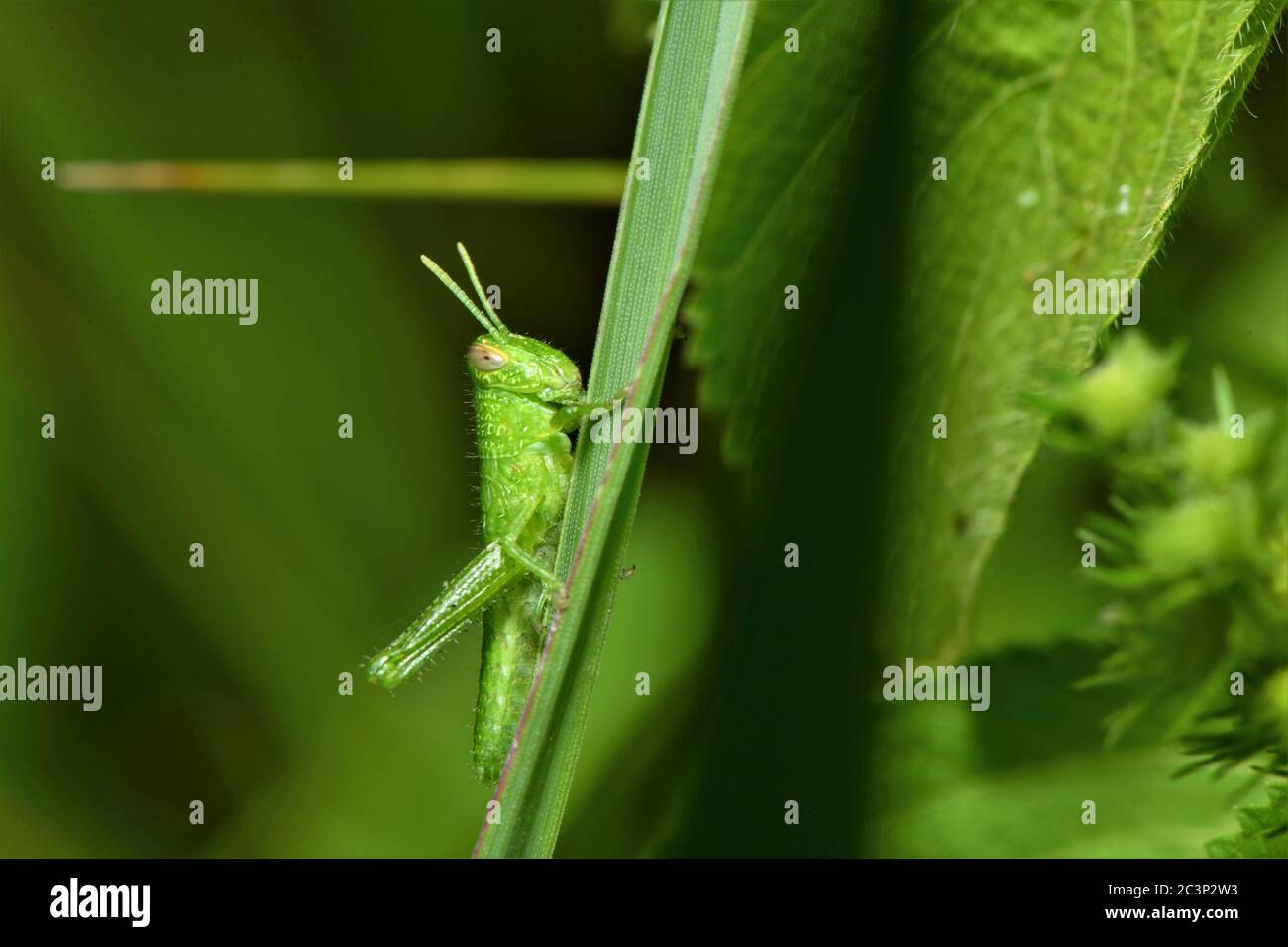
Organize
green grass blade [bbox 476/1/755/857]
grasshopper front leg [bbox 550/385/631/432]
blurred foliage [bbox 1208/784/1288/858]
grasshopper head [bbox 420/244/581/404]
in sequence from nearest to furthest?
blurred foliage [bbox 1208/784/1288/858], green grass blade [bbox 476/1/755/857], grasshopper front leg [bbox 550/385/631/432], grasshopper head [bbox 420/244/581/404]

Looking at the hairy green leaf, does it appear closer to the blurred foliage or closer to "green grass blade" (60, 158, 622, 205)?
the blurred foliage

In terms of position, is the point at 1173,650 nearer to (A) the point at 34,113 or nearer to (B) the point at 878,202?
(B) the point at 878,202

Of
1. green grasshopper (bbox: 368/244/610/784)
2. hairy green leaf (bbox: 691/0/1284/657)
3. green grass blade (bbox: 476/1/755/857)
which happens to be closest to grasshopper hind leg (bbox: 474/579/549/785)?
green grasshopper (bbox: 368/244/610/784)

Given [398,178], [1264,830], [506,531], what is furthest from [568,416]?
[1264,830]

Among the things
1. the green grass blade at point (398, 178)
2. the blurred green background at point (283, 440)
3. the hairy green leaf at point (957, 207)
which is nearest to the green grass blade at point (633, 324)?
the hairy green leaf at point (957, 207)

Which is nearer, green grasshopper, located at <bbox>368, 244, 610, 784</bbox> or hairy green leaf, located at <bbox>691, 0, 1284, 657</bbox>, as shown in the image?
hairy green leaf, located at <bbox>691, 0, 1284, 657</bbox>

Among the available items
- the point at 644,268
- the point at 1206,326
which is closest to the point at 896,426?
the point at 644,268

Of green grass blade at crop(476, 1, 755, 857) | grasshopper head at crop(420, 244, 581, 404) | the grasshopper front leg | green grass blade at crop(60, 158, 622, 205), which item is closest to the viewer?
green grass blade at crop(476, 1, 755, 857)

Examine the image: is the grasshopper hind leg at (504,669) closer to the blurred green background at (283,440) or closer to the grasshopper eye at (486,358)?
the blurred green background at (283,440)
